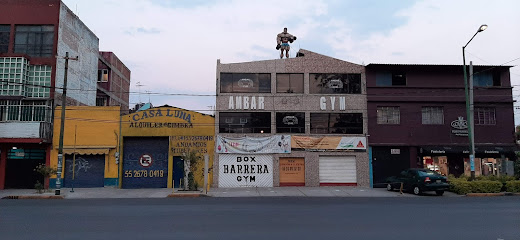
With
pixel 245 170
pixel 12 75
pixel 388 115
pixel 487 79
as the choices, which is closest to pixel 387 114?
pixel 388 115

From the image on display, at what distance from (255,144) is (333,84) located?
770 centimetres

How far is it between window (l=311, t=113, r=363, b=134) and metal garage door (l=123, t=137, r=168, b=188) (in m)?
11.5

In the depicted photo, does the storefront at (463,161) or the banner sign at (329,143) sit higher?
the banner sign at (329,143)

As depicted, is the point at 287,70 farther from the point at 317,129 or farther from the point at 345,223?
the point at 345,223

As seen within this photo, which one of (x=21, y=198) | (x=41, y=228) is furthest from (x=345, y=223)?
(x=21, y=198)

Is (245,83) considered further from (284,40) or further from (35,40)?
(35,40)

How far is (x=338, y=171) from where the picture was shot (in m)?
27.9

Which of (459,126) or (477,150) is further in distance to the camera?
(459,126)

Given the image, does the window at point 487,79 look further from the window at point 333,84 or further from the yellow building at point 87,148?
the yellow building at point 87,148

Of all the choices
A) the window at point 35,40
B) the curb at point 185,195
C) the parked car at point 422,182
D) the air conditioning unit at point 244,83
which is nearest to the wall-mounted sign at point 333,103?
the air conditioning unit at point 244,83

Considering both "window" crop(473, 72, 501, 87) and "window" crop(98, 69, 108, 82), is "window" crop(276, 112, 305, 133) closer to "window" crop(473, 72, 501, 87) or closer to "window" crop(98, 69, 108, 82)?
"window" crop(473, 72, 501, 87)

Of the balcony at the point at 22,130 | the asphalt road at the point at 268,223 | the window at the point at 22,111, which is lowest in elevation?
the asphalt road at the point at 268,223

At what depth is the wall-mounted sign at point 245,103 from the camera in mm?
27750

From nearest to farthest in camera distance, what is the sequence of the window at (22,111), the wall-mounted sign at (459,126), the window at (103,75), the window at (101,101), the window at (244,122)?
the window at (22,111), the window at (244,122), the wall-mounted sign at (459,126), the window at (101,101), the window at (103,75)
